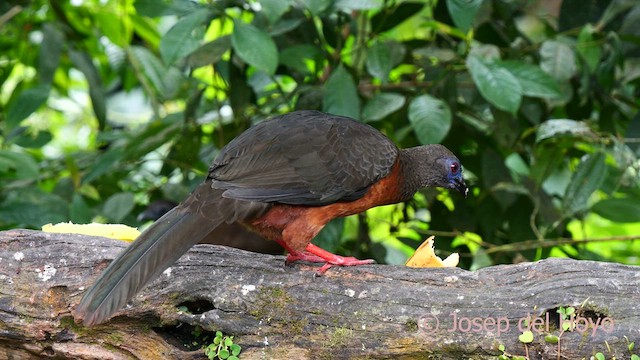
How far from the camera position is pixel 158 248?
9.23ft

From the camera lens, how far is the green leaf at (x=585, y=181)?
4.08 metres

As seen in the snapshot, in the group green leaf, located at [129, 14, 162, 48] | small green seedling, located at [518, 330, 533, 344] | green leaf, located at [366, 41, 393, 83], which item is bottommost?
green leaf, located at [129, 14, 162, 48]

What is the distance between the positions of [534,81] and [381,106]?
77 centimetres

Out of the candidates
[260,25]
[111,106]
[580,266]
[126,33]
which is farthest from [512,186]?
[111,106]

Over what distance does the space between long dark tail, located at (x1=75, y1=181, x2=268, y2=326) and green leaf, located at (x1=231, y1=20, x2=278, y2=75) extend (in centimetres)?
94

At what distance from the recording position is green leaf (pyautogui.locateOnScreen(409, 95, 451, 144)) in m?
4.14

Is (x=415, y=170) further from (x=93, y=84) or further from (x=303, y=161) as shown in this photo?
(x=93, y=84)

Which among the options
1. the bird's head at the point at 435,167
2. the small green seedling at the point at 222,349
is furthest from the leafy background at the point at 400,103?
the small green seedling at the point at 222,349

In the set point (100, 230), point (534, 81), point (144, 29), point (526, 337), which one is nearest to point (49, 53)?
point (144, 29)

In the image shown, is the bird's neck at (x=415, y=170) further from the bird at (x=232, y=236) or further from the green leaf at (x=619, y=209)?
the bird at (x=232, y=236)

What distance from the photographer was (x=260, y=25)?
444cm

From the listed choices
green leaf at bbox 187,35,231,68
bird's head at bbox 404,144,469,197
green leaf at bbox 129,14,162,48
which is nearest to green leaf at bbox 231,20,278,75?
green leaf at bbox 187,35,231,68

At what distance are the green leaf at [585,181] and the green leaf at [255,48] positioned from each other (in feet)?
4.96

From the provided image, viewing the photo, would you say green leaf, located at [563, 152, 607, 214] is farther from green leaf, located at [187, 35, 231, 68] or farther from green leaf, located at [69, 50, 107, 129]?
green leaf, located at [69, 50, 107, 129]
